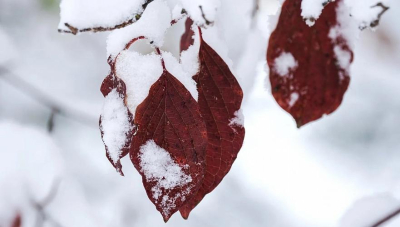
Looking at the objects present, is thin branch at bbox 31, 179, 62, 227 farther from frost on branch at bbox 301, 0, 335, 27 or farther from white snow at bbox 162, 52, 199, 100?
frost on branch at bbox 301, 0, 335, 27

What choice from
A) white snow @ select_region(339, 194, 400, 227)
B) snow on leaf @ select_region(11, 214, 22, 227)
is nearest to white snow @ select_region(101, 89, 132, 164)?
white snow @ select_region(339, 194, 400, 227)

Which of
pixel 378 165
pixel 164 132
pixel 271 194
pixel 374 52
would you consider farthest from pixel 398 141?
pixel 164 132

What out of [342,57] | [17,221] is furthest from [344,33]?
[17,221]

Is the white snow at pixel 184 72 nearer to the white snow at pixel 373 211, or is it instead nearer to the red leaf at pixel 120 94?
the red leaf at pixel 120 94

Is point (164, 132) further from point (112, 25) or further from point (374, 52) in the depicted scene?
point (374, 52)

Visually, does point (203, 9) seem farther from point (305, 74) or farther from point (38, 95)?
point (38, 95)

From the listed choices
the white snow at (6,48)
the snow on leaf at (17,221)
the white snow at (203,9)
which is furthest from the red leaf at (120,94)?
the white snow at (6,48)
